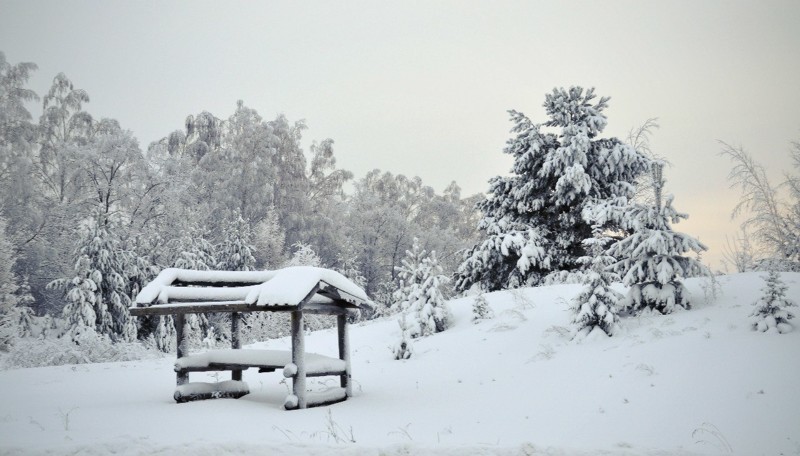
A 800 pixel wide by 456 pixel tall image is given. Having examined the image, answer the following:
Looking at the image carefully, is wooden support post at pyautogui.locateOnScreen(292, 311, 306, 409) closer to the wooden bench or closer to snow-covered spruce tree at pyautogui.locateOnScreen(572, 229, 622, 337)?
the wooden bench

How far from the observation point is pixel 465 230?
63.9 metres

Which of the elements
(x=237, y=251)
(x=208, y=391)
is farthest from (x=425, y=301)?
(x=237, y=251)

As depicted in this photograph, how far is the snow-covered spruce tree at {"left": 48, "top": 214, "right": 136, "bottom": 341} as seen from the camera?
21.9 metres

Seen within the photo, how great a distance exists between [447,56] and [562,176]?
1203cm

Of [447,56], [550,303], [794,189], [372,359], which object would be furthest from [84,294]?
[794,189]

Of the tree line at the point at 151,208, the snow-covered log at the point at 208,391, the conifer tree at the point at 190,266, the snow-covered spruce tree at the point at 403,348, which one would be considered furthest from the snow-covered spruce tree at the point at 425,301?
the tree line at the point at 151,208

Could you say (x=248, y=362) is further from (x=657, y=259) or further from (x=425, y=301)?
(x=657, y=259)

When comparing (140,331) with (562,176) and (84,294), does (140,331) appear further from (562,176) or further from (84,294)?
(562,176)

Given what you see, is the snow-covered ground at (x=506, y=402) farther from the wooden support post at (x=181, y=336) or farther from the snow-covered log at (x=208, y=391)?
the wooden support post at (x=181, y=336)

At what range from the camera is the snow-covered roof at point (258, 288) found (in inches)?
321

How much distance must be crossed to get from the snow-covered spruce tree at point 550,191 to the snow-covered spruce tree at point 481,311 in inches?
233

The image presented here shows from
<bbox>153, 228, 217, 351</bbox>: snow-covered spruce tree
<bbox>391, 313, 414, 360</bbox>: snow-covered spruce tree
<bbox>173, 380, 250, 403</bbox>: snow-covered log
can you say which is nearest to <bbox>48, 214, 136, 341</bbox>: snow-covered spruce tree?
<bbox>153, 228, 217, 351</bbox>: snow-covered spruce tree

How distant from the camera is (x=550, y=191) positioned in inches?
899

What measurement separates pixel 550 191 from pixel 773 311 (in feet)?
45.6
